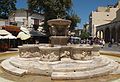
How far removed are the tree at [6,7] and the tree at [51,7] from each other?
27.4 ft

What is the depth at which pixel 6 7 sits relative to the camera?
43.9 m

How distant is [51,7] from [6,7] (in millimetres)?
13137

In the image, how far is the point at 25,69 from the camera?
10.6 m

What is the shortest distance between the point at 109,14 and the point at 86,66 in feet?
253

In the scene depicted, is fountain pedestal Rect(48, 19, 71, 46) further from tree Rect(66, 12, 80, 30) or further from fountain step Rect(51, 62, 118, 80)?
tree Rect(66, 12, 80, 30)

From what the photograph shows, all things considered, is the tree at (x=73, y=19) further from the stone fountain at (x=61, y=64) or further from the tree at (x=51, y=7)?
the stone fountain at (x=61, y=64)

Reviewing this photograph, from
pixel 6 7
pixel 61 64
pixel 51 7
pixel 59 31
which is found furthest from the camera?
pixel 6 7

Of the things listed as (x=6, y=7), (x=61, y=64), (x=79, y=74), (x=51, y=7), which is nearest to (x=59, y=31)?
(x=61, y=64)

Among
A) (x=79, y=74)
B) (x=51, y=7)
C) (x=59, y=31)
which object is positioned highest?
(x=51, y=7)

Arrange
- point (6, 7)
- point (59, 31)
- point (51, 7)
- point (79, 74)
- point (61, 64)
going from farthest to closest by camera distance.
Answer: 1. point (6, 7)
2. point (51, 7)
3. point (59, 31)
4. point (61, 64)
5. point (79, 74)

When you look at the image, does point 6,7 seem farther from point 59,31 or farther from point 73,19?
point 59,31

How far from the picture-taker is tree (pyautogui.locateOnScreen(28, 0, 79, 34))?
3412cm

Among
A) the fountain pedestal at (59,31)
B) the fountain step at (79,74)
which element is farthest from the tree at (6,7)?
the fountain step at (79,74)

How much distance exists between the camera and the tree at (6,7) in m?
43.5
